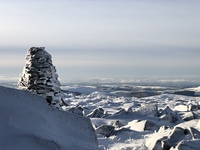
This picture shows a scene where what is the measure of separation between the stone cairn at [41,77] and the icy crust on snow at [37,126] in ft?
22.4

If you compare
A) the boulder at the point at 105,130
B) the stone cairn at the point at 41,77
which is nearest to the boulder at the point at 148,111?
the boulder at the point at 105,130

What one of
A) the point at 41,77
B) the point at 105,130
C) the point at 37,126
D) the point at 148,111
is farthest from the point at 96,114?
the point at 37,126

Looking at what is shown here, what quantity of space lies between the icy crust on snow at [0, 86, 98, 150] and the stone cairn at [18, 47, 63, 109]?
682 cm

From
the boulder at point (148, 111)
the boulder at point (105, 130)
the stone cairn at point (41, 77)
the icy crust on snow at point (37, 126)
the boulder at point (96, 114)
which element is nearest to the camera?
the icy crust on snow at point (37, 126)

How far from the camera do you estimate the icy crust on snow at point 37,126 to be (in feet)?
19.9

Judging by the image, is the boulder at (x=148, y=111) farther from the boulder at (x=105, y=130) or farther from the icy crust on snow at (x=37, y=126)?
the icy crust on snow at (x=37, y=126)

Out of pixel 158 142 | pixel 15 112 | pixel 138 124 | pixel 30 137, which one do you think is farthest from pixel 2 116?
pixel 138 124

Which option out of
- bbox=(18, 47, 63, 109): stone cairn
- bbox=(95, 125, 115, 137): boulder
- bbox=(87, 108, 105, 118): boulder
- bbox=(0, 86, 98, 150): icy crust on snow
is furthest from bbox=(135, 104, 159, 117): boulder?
bbox=(0, 86, 98, 150): icy crust on snow

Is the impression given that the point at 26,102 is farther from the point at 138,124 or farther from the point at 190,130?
the point at 138,124

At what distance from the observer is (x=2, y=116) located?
6.43 metres

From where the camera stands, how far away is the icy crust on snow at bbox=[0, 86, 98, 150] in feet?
19.9

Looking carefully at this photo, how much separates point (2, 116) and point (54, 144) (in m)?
0.99

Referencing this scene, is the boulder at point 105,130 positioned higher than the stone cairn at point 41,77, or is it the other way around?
the stone cairn at point 41,77

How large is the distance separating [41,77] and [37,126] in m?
8.24
